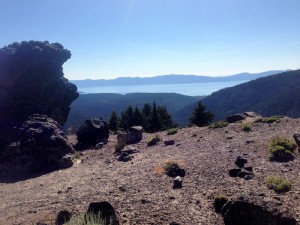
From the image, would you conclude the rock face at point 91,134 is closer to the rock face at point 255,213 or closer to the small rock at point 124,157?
the small rock at point 124,157

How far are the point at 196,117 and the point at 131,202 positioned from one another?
36.6 m

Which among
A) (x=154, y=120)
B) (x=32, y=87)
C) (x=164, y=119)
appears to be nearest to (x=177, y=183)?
(x=32, y=87)

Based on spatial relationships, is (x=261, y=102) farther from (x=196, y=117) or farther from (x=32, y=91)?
(x=32, y=91)

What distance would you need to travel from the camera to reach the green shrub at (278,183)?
13.6 m

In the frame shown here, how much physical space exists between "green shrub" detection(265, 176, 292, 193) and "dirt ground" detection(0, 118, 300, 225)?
0.23m

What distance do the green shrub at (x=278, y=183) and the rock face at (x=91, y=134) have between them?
19.6 metres

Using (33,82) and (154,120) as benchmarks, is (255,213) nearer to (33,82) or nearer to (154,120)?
(33,82)

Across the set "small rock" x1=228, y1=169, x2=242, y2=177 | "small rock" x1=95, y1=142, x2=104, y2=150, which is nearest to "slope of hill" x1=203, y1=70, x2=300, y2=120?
"small rock" x1=95, y1=142, x2=104, y2=150

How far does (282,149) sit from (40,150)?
1644cm

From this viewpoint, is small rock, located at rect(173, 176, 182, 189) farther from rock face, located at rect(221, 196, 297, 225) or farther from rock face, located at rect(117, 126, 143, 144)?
rock face, located at rect(117, 126, 143, 144)

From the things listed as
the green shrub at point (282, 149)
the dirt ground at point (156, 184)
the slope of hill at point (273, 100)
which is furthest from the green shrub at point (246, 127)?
the slope of hill at point (273, 100)

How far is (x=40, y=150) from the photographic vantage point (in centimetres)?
2484

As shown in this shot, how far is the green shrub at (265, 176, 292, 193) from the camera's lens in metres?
13.6

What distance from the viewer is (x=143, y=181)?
17250 millimetres
